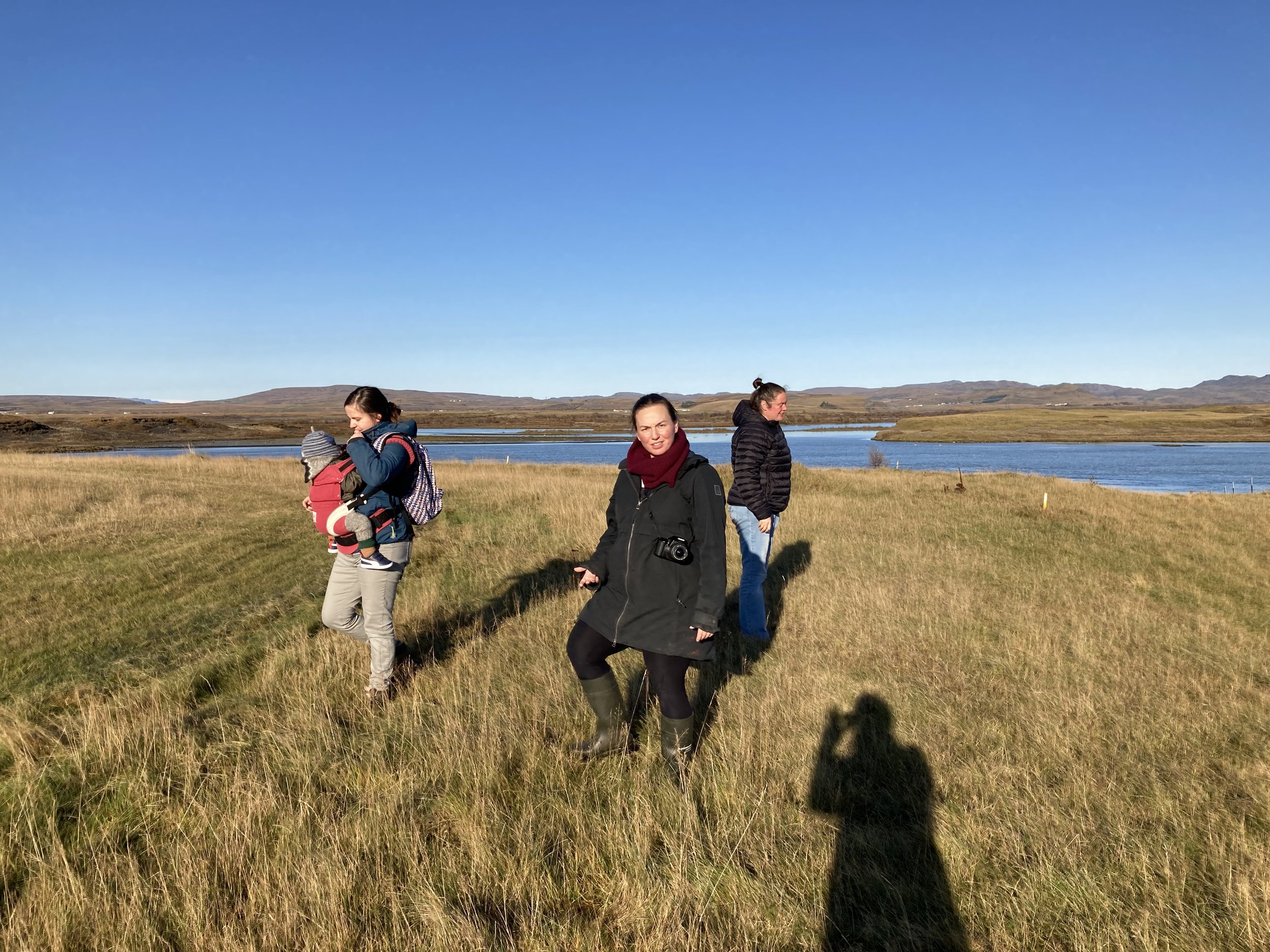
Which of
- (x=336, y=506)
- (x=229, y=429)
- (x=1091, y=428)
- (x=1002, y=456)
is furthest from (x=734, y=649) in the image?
(x=229, y=429)

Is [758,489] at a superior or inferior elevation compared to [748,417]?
inferior

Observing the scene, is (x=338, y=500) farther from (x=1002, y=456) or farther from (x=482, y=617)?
(x=1002, y=456)

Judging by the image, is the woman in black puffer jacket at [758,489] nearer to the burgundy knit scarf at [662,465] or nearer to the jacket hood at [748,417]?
the jacket hood at [748,417]

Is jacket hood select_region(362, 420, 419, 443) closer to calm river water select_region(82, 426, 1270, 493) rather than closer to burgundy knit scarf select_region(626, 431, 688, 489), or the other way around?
burgundy knit scarf select_region(626, 431, 688, 489)

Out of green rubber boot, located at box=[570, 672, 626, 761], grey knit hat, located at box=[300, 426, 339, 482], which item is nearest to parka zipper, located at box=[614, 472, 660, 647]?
green rubber boot, located at box=[570, 672, 626, 761]

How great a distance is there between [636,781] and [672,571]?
1102mm

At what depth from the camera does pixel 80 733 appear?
4168 mm

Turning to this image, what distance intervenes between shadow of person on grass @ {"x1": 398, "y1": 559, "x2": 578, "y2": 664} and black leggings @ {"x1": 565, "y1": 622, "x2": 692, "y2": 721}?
218 cm

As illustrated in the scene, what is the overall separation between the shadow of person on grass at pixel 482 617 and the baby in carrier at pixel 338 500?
1355mm

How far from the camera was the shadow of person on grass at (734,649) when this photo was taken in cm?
491

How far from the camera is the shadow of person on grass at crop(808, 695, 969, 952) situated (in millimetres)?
2664

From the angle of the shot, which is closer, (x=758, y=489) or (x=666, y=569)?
Answer: (x=666, y=569)

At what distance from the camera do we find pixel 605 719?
4035 millimetres

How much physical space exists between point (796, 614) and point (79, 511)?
13.2m
